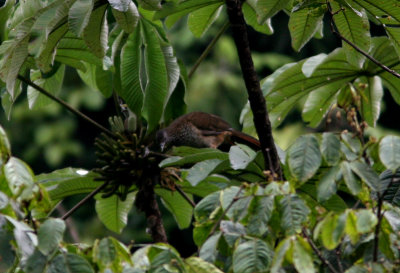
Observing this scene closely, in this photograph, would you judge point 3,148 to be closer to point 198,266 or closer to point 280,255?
point 198,266

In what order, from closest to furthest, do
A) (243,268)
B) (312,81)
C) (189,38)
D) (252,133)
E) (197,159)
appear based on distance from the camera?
(243,268)
(197,159)
(312,81)
(252,133)
(189,38)

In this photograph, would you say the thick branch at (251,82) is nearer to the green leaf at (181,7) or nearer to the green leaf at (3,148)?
the green leaf at (181,7)

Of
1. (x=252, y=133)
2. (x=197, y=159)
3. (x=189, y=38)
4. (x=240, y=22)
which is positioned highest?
(x=240, y=22)

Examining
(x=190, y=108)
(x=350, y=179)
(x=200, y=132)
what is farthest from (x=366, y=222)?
(x=190, y=108)

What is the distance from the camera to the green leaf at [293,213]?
4.70 feet

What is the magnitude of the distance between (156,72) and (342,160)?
101 centimetres

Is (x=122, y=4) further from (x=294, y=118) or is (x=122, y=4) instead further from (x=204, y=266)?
(x=294, y=118)

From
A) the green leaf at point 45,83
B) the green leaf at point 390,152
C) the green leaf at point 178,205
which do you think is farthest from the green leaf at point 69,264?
the green leaf at point 45,83

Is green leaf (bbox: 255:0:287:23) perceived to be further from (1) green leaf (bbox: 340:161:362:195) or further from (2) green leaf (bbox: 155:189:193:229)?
(2) green leaf (bbox: 155:189:193:229)

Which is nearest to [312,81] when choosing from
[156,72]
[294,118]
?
[156,72]

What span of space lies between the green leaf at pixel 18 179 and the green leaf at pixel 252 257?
0.43 m

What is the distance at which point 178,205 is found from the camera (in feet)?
8.55

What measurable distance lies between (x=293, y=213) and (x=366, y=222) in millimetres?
180

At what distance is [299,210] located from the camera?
1.44 metres
